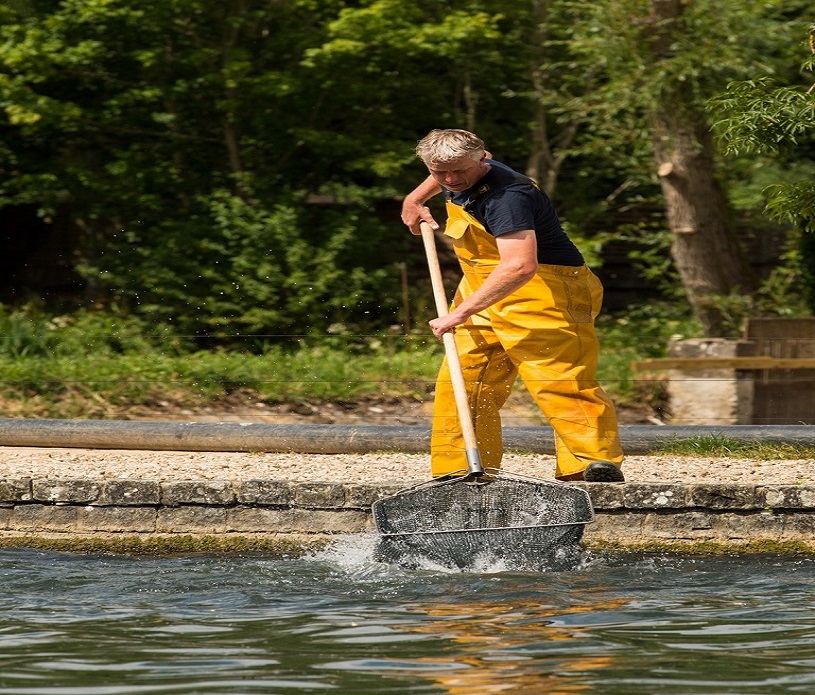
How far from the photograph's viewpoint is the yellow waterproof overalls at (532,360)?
247 inches

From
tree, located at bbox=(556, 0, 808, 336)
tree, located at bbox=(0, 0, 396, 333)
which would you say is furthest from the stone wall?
tree, located at bbox=(556, 0, 808, 336)

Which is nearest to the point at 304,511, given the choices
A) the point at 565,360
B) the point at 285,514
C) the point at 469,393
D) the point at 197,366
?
the point at 285,514

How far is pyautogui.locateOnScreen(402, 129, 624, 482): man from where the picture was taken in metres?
5.98

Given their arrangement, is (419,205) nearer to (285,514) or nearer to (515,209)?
(515,209)

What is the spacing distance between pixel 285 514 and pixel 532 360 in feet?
4.38

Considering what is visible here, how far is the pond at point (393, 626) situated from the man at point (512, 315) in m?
0.57

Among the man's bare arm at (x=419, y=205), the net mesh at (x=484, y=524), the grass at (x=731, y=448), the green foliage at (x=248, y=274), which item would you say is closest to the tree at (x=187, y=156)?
the green foliage at (x=248, y=274)

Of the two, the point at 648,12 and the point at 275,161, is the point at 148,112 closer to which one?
the point at 275,161

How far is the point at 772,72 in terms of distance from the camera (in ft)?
41.8

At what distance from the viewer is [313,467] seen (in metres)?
7.57

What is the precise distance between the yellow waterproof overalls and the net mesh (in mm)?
452

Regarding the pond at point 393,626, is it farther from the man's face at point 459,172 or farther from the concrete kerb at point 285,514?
the man's face at point 459,172

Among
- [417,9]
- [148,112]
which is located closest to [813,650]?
[417,9]

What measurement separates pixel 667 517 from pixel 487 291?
1.36 m
